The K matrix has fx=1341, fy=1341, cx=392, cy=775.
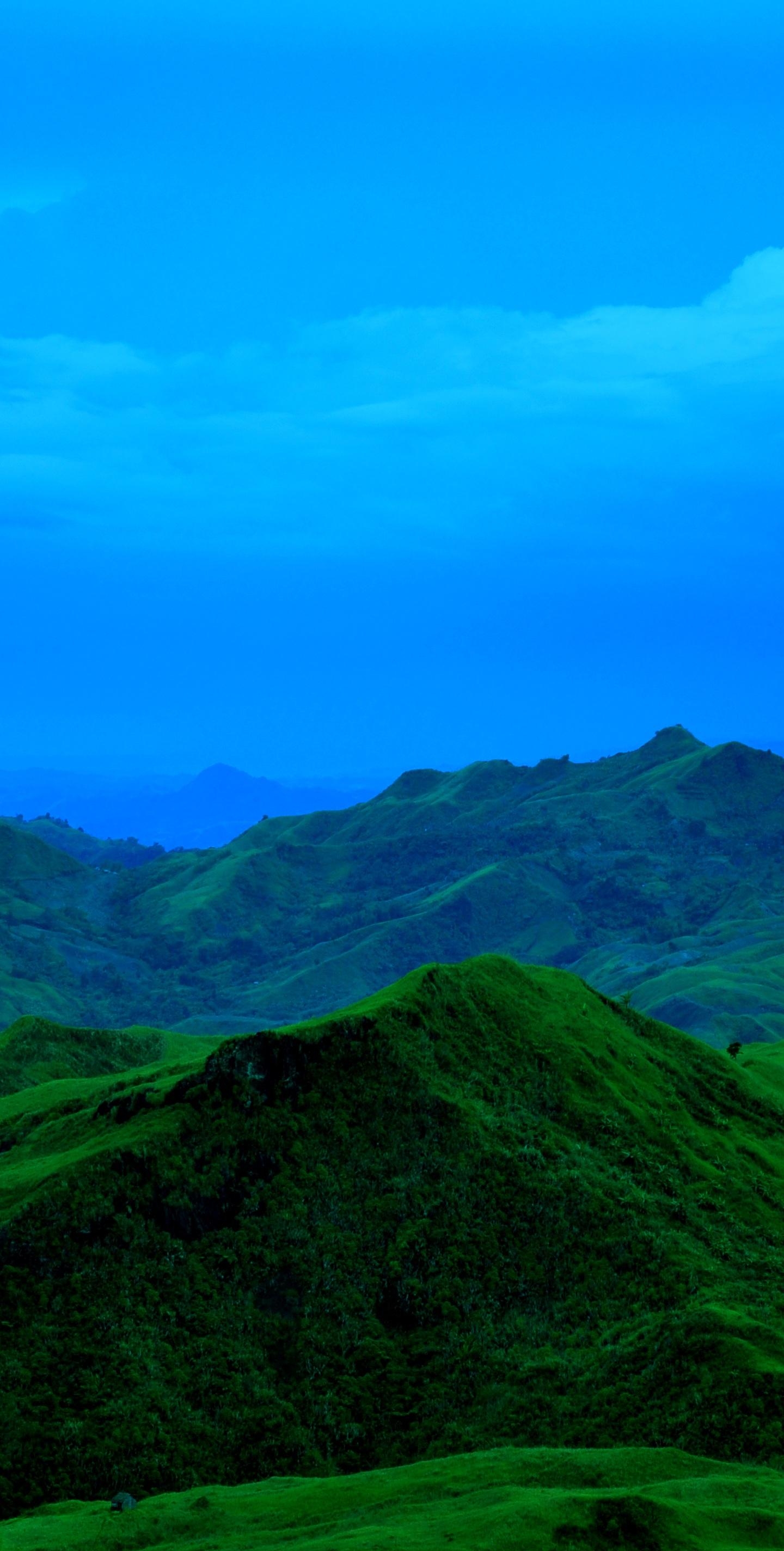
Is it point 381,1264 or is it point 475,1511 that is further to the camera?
Result: point 381,1264

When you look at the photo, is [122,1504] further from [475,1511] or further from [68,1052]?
[68,1052]

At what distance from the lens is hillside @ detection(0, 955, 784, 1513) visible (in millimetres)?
39375

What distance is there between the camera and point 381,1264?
4681cm

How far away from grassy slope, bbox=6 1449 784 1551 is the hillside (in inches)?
137

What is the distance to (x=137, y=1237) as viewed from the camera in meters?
45.8

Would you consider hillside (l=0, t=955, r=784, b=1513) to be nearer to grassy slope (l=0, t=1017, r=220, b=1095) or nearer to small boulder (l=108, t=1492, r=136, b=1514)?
small boulder (l=108, t=1492, r=136, b=1514)

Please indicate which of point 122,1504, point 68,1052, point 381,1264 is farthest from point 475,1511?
point 68,1052

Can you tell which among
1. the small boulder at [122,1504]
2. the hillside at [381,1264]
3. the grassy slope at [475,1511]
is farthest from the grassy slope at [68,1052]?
the grassy slope at [475,1511]

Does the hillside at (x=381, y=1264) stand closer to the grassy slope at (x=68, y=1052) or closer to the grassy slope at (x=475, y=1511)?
the grassy slope at (x=475, y=1511)

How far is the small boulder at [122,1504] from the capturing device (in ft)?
114

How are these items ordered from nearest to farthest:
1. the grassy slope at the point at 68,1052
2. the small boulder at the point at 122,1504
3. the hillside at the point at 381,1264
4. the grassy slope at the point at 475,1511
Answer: the grassy slope at the point at 475,1511, the small boulder at the point at 122,1504, the hillside at the point at 381,1264, the grassy slope at the point at 68,1052

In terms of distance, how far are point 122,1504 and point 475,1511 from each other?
10444mm

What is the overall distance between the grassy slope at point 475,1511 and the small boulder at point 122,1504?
29 cm

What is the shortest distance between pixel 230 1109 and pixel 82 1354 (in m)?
10.3
